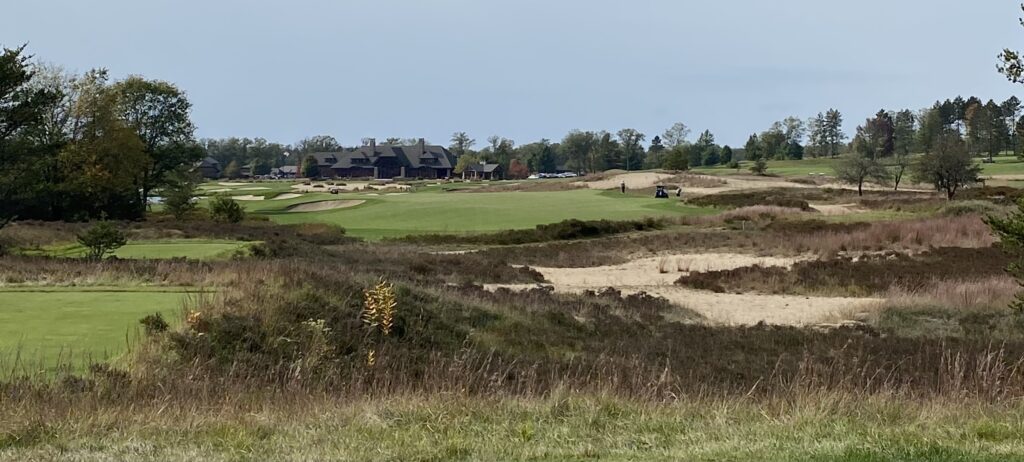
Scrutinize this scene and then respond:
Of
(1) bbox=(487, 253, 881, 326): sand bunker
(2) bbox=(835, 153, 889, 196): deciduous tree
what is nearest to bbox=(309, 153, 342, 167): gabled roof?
(2) bbox=(835, 153, 889, 196): deciduous tree

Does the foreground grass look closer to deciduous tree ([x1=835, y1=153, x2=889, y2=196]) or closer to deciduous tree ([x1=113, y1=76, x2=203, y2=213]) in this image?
deciduous tree ([x1=113, y1=76, x2=203, y2=213])

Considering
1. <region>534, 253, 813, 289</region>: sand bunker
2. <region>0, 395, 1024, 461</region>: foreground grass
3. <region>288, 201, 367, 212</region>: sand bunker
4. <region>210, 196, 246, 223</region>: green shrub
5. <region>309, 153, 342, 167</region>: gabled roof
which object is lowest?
<region>534, 253, 813, 289</region>: sand bunker

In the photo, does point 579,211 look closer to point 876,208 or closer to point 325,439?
point 876,208

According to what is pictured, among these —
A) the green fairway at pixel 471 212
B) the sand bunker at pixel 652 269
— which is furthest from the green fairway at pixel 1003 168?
the sand bunker at pixel 652 269

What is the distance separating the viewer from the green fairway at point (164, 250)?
82.3 ft

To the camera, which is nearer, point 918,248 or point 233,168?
point 918,248

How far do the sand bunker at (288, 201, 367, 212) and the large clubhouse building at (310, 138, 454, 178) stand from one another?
8710 centimetres

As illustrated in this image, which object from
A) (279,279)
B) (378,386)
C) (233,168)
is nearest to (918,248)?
(279,279)

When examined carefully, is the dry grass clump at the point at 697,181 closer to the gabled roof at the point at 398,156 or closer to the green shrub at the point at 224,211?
the green shrub at the point at 224,211

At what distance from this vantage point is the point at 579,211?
64.2 meters

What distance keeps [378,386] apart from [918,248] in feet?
105

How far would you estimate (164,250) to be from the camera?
89.4ft

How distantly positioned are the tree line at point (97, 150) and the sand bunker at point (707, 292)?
2248 centimetres

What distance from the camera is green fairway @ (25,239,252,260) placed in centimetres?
2509
